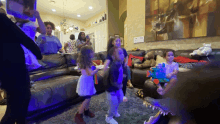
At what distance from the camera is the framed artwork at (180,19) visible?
194 centimetres

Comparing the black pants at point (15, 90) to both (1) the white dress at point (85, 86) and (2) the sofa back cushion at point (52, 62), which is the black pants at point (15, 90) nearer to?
(1) the white dress at point (85, 86)

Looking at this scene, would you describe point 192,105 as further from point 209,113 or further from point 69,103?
point 69,103

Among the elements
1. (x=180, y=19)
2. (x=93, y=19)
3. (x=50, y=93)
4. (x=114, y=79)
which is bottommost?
(x=50, y=93)

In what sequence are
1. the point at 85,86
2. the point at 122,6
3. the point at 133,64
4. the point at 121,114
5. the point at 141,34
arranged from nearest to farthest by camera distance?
the point at 85,86 < the point at 121,114 < the point at 133,64 < the point at 141,34 < the point at 122,6

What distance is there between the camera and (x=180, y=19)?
230 centimetres

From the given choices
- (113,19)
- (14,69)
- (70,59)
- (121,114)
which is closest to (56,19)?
(113,19)

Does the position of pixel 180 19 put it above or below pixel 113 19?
below

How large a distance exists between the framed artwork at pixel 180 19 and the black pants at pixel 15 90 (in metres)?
2.97

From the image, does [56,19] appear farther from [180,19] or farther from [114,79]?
[114,79]

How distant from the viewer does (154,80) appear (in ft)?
4.34

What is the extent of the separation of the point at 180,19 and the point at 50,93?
3.04m

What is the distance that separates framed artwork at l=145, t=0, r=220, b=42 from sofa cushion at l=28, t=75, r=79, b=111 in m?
2.56

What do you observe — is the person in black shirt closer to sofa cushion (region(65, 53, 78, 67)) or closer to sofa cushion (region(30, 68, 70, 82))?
sofa cushion (region(30, 68, 70, 82))

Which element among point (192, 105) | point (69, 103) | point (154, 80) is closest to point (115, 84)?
point (154, 80)
